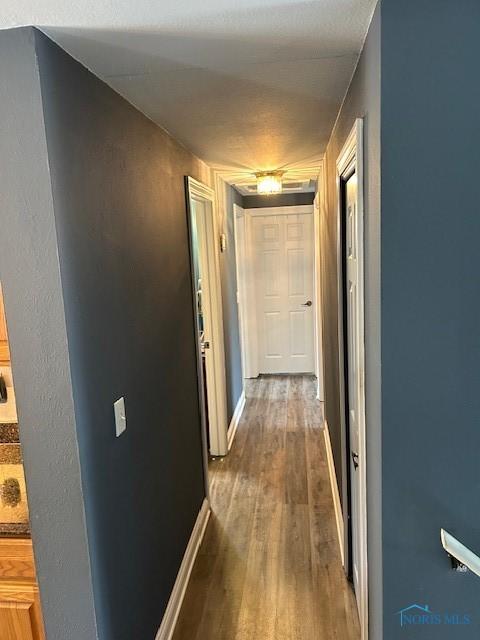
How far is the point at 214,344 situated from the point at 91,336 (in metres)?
2.20

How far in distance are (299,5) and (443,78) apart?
38 centimetres

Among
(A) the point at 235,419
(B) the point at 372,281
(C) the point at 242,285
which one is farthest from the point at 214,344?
(B) the point at 372,281

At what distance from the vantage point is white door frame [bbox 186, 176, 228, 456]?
3482 millimetres

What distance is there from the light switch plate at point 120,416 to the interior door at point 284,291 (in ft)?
13.5

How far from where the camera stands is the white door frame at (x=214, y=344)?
3.48 meters

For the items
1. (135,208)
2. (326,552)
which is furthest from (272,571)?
(135,208)

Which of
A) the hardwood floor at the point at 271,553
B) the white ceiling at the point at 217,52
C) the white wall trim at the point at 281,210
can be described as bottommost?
the hardwood floor at the point at 271,553

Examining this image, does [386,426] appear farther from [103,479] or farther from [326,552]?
[326,552]

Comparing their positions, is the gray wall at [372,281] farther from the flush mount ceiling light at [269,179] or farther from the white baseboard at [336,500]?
the flush mount ceiling light at [269,179]

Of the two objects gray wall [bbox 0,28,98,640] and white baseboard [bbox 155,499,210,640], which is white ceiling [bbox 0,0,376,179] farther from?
white baseboard [bbox 155,499,210,640]

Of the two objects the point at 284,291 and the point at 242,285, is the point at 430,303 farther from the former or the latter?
the point at 284,291

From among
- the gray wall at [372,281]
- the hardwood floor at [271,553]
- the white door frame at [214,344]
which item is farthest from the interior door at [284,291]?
the gray wall at [372,281]

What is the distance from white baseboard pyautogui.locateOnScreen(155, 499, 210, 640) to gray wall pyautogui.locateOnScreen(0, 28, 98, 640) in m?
0.70

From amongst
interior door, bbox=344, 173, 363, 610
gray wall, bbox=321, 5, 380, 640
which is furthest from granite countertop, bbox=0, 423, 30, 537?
interior door, bbox=344, 173, 363, 610
